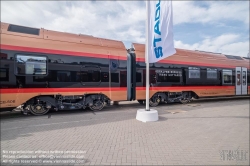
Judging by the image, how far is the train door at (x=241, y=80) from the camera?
533 inches

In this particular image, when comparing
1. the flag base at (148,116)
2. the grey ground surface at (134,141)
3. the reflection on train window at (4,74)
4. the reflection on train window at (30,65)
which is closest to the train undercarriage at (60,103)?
the grey ground surface at (134,141)

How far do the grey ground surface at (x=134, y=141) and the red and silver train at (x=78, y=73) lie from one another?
141 centimetres

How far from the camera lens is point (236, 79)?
1348 cm

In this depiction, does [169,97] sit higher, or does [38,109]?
[169,97]

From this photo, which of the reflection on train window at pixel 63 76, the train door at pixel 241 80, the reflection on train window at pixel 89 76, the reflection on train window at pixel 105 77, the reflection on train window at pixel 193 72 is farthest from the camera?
the train door at pixel 241 80

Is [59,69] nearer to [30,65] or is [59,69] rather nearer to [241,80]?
[30,65]

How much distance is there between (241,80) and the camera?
13859 millimetres

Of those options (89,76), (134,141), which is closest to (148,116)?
(134,141)

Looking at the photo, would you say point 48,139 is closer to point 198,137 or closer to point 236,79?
point 198,137

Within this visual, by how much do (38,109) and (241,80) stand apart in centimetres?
1575

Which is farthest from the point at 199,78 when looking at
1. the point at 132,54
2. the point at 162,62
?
the point at 132,54

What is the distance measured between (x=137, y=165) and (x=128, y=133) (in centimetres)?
180

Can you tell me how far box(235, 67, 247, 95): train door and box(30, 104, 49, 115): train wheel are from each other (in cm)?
1464

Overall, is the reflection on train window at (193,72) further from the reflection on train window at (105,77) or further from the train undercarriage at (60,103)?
the train undercarriage at (60,103)
